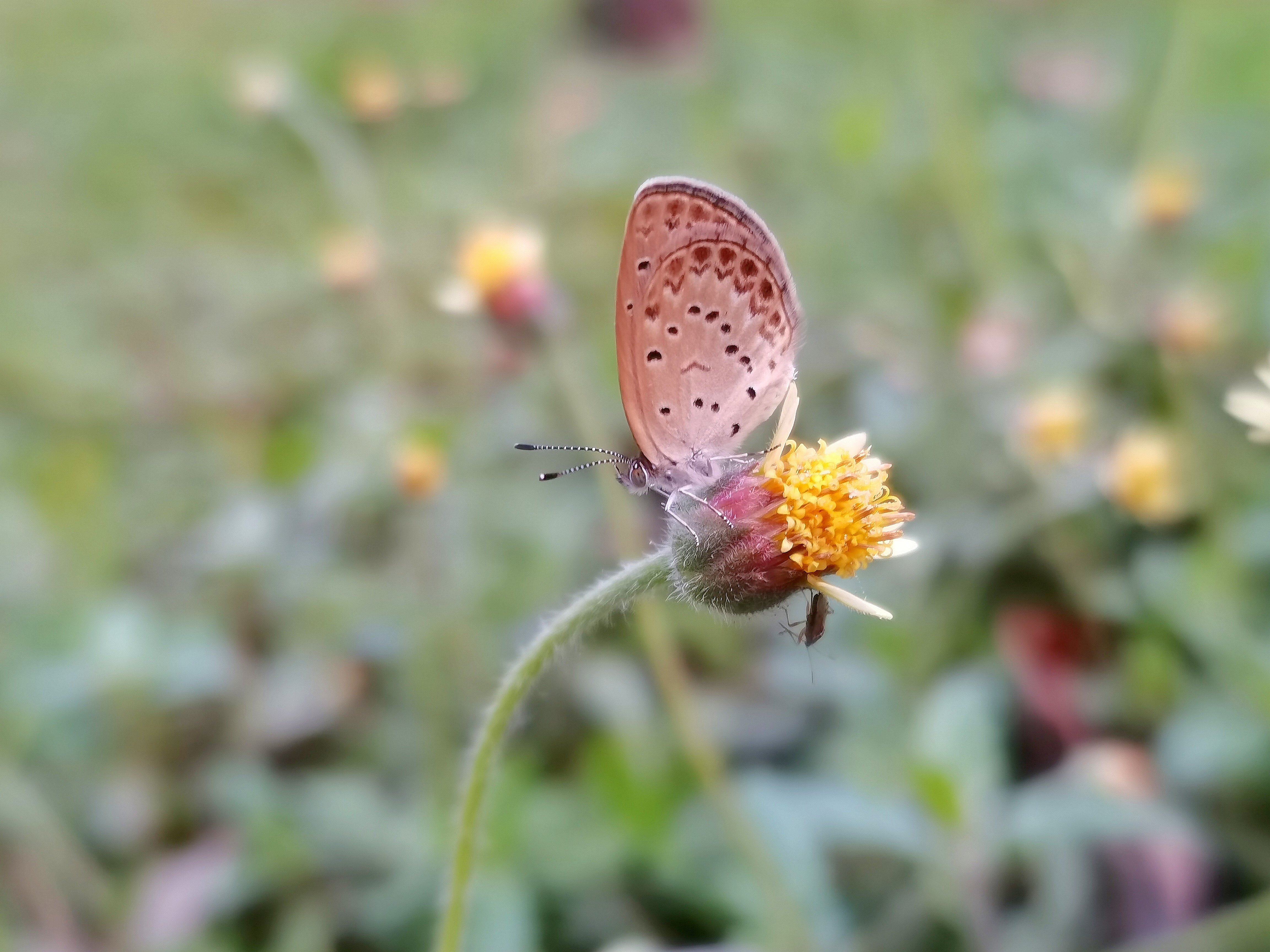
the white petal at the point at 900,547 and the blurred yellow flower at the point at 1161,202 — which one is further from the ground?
the blurred yellow flower at the point at 1161,202

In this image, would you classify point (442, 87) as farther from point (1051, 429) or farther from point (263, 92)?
point (1051, 429)

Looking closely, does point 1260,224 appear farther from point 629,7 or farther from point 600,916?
point 629,7

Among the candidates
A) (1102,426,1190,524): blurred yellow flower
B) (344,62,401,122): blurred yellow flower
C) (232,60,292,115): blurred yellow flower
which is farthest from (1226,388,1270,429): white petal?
(344,62,401,122): blurred yellow flower

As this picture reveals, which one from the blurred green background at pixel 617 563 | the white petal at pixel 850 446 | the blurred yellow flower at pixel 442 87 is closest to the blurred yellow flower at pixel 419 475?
the blurred green background at pixel 617 563

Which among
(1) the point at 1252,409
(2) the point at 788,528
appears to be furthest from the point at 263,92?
(1) the point at 1252,409

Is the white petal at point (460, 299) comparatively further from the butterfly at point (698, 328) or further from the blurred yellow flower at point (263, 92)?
the blurred yellow flower at point (263, 92)

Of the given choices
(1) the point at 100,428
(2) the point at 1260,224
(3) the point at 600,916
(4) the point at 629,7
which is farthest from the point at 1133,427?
(4) the point at 629,7
